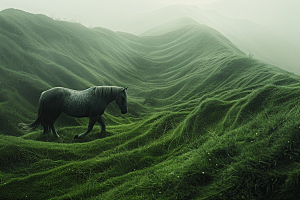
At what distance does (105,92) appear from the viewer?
8.95 metres

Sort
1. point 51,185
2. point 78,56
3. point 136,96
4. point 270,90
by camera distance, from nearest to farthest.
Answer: point 51,185 → point 270,90 → point 136,96 → point 78,56

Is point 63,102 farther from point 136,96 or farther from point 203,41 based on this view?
point 203,41

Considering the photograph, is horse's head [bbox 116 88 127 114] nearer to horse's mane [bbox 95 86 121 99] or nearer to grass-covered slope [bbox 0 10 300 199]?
horse's mane [bbox 95 86 121 99]

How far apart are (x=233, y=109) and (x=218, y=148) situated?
3.83m

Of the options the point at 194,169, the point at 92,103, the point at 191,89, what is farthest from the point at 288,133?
the point at 191,89

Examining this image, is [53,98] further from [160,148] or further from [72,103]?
[160,148]

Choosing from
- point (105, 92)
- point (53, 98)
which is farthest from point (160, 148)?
point (53, 98)

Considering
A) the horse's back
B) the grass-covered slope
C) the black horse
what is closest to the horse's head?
the black horse

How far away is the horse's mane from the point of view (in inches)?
349

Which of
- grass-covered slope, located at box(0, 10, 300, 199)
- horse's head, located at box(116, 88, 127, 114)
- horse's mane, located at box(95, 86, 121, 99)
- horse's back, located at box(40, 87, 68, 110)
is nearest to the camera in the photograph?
grass-covered slope, located at box(0, 10, 300, 199)

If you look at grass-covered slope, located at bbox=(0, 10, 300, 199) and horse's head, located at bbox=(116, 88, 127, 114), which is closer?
grass-covered slope, located at bbox=(0, 10, 300, 199)

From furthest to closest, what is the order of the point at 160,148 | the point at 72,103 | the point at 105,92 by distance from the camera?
the point at 105,92 < the point at 72,103 < the point at 160,148

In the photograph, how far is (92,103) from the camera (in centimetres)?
873

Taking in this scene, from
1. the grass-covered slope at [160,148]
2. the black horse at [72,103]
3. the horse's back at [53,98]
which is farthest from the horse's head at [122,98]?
the horse's back at [53,98]
